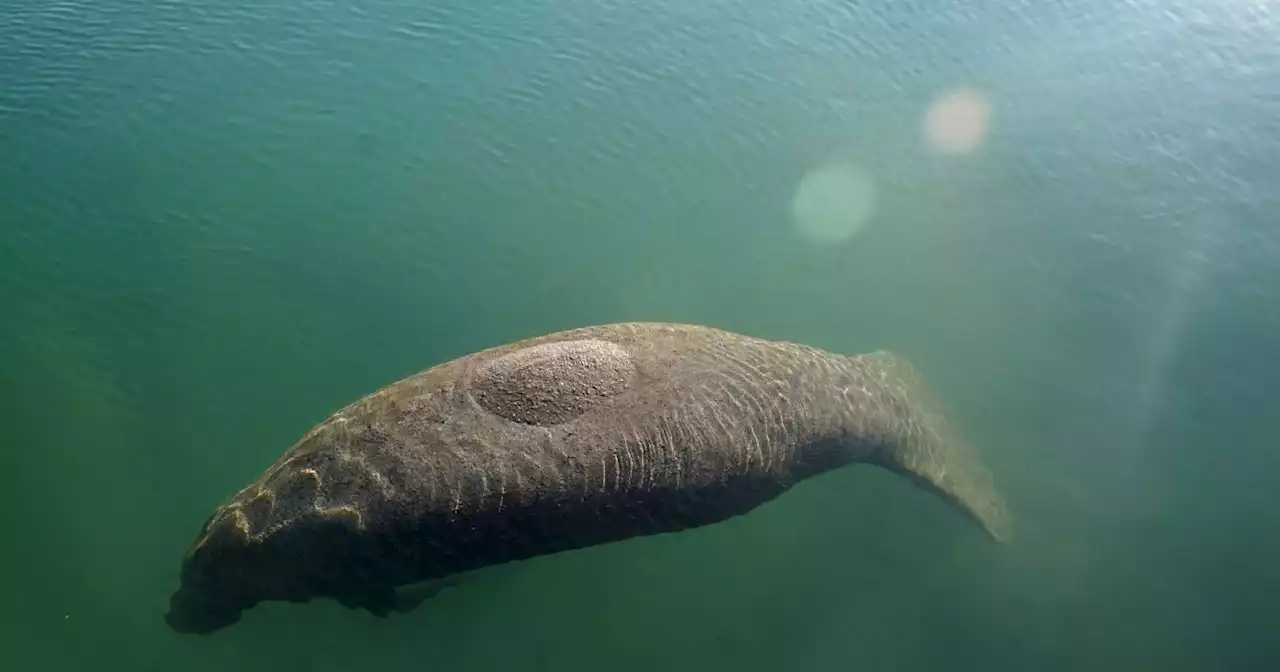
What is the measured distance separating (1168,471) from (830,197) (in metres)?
5.13

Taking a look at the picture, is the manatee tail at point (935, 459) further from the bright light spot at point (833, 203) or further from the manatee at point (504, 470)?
the bright light spot at point (833, 203)

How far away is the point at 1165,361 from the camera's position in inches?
403

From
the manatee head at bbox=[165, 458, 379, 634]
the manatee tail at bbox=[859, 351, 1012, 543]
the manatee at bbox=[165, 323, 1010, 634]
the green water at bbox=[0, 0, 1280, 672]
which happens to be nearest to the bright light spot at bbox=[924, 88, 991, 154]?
the green water at bbox=[0, 0, 1280, 672]

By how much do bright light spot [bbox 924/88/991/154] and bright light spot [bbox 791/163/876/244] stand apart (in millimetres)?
1532

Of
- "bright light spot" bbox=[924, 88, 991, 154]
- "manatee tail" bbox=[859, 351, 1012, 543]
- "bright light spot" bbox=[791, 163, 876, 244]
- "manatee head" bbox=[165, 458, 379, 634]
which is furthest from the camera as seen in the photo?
"bright light spot" bbox=[924, 88, 991, 154]

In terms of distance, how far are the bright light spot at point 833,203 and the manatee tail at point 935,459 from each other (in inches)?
107

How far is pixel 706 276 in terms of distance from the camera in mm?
10836

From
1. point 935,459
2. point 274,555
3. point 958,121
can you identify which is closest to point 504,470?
point 274,555

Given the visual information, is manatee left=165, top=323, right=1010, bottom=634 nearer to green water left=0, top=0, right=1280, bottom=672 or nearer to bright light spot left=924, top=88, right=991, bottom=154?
green water left=0, top=0, right=1280, bottom=672

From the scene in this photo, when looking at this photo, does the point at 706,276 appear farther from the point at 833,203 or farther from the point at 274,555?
the point at 274,555

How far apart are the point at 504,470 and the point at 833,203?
24.1ft

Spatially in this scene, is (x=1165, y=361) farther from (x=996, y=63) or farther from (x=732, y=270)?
(x=996, y=63)

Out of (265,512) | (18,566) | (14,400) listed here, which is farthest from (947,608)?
(14,400)

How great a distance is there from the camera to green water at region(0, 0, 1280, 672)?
7.79 m
